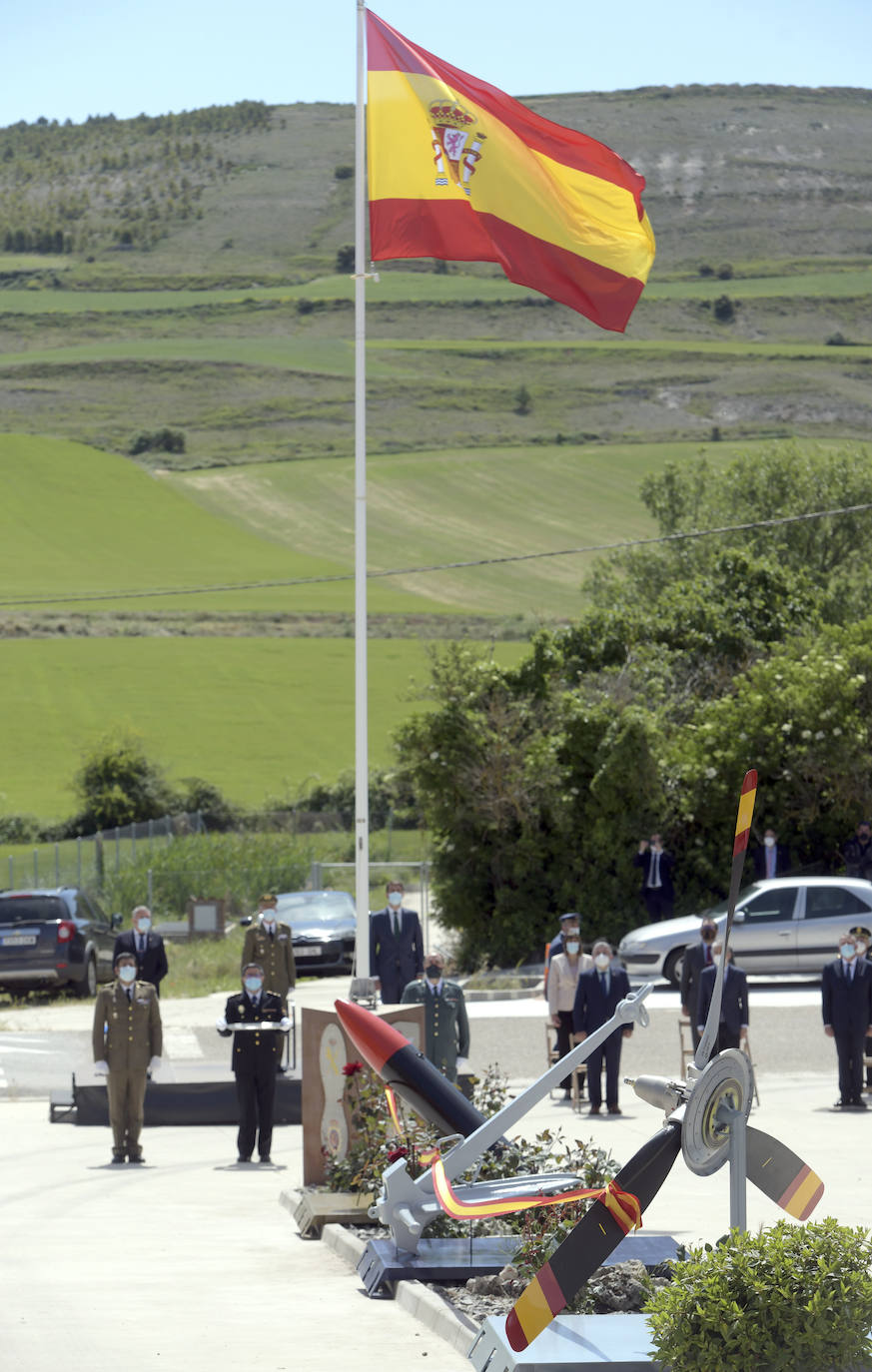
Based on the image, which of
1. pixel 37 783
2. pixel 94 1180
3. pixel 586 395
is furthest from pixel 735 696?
pixel 586 395

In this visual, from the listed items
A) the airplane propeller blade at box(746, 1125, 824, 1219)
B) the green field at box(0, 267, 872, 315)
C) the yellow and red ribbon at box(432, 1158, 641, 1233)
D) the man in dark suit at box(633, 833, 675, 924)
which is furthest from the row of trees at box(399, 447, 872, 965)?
the green field at box(0, 267, 872, 315)

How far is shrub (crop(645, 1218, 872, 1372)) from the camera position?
233 inches

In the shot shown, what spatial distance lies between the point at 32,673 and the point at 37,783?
11.8 metres

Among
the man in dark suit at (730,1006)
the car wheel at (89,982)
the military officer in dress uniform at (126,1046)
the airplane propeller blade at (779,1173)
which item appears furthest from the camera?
the car wheel at (89,982)

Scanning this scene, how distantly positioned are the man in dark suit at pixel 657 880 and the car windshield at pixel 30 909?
30.3 ft

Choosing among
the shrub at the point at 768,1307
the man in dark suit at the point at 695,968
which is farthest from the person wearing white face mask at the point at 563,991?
the shrub at the point at 768,1307

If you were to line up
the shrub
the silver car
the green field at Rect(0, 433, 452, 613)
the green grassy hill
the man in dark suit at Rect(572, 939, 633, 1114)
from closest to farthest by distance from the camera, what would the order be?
the shrub < the man in dark suit at Rect(572, 939, 633, 1114) < the silver car < the green grassy hill < the green field at Rect(0, 433, 452, 613)

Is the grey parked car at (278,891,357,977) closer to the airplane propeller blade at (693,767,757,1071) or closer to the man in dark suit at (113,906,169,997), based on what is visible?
the man in dark suit at (113,906,169,997)

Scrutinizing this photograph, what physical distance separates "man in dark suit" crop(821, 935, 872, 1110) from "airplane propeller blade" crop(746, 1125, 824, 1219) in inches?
425

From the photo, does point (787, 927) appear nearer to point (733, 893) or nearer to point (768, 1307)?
point (733, 893)

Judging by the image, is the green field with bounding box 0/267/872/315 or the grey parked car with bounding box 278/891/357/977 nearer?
the grey parked car with bounding box 278/891/357/977

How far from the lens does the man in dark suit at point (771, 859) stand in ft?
90.2

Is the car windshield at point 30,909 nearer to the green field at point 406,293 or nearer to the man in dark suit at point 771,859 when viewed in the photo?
the man in dark suit at point 771,859

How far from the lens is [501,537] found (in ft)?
323
